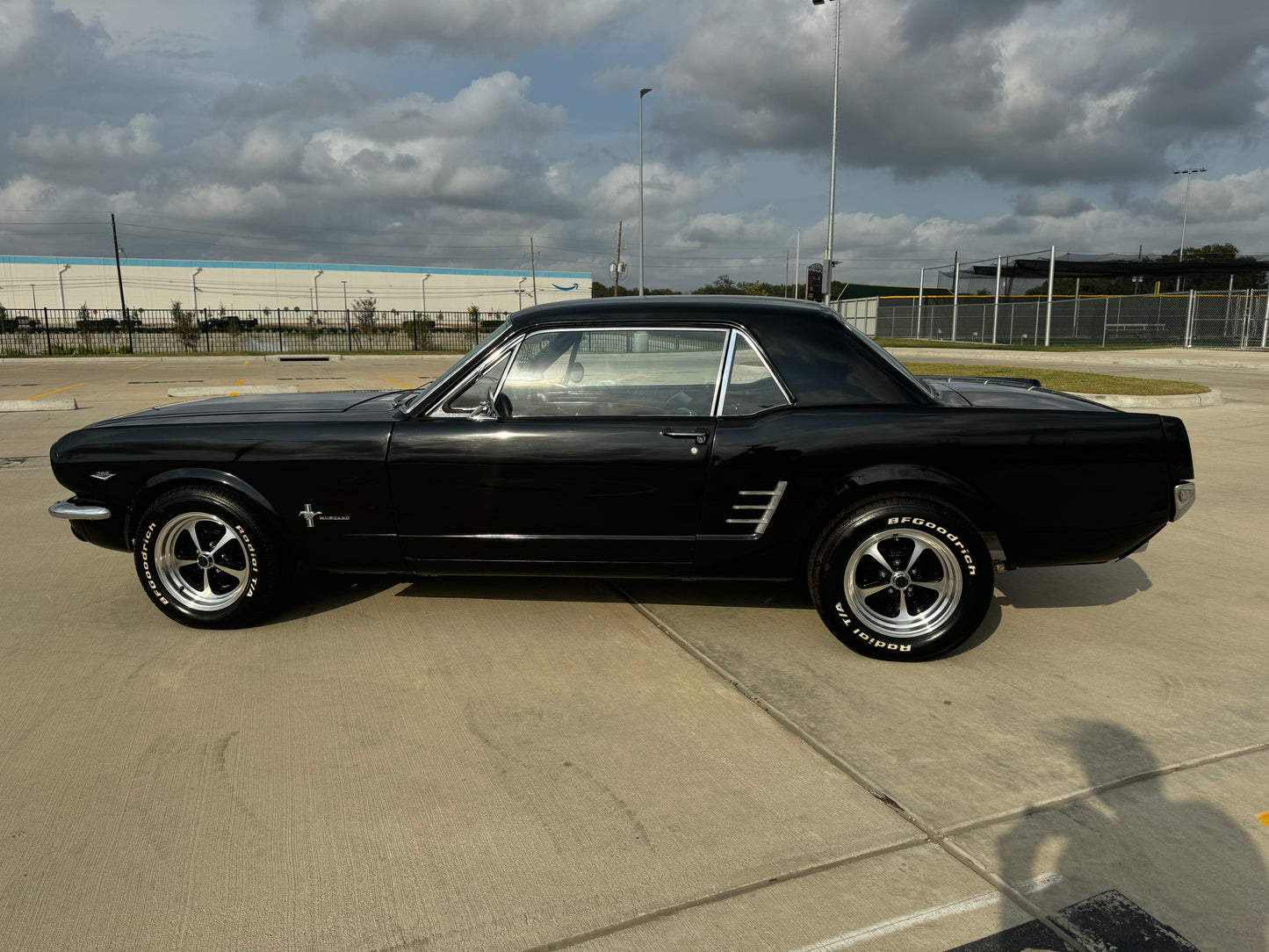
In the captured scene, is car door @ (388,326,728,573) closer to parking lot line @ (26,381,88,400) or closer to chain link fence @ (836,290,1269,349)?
parking lot line @ (26,381,88,400)

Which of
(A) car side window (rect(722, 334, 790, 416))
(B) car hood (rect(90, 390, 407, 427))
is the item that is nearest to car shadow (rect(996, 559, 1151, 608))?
(A) car side window (rect(722, 334, 790, 416))

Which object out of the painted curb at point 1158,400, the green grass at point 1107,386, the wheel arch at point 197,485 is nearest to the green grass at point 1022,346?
the green grass at point 1107,386

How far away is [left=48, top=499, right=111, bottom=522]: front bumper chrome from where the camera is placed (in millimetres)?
3920

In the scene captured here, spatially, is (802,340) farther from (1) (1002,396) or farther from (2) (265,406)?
(2) (265,406)

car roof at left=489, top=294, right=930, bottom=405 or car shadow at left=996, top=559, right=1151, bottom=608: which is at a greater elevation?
car roof at left=489, top=294, right=930, bottom=405

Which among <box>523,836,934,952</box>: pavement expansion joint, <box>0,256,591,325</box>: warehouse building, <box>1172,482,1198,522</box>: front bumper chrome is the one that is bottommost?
<box>523,836,934,952</box>: pavement expansion joint

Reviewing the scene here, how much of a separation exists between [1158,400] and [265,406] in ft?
41.8

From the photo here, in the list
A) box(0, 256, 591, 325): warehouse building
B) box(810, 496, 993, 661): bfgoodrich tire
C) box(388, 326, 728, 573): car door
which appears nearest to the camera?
box(810, 496, 993, 661): bfgoodrich tire

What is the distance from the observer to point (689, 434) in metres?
3.60

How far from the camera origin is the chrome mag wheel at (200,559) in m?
3.87

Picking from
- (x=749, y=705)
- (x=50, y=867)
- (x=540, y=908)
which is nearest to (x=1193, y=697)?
(x=749, y=705)

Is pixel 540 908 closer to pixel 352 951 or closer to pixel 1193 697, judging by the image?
pixel 352 951

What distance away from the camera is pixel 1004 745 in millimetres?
2896

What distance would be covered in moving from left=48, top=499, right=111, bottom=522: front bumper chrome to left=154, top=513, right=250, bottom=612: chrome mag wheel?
313 mm
